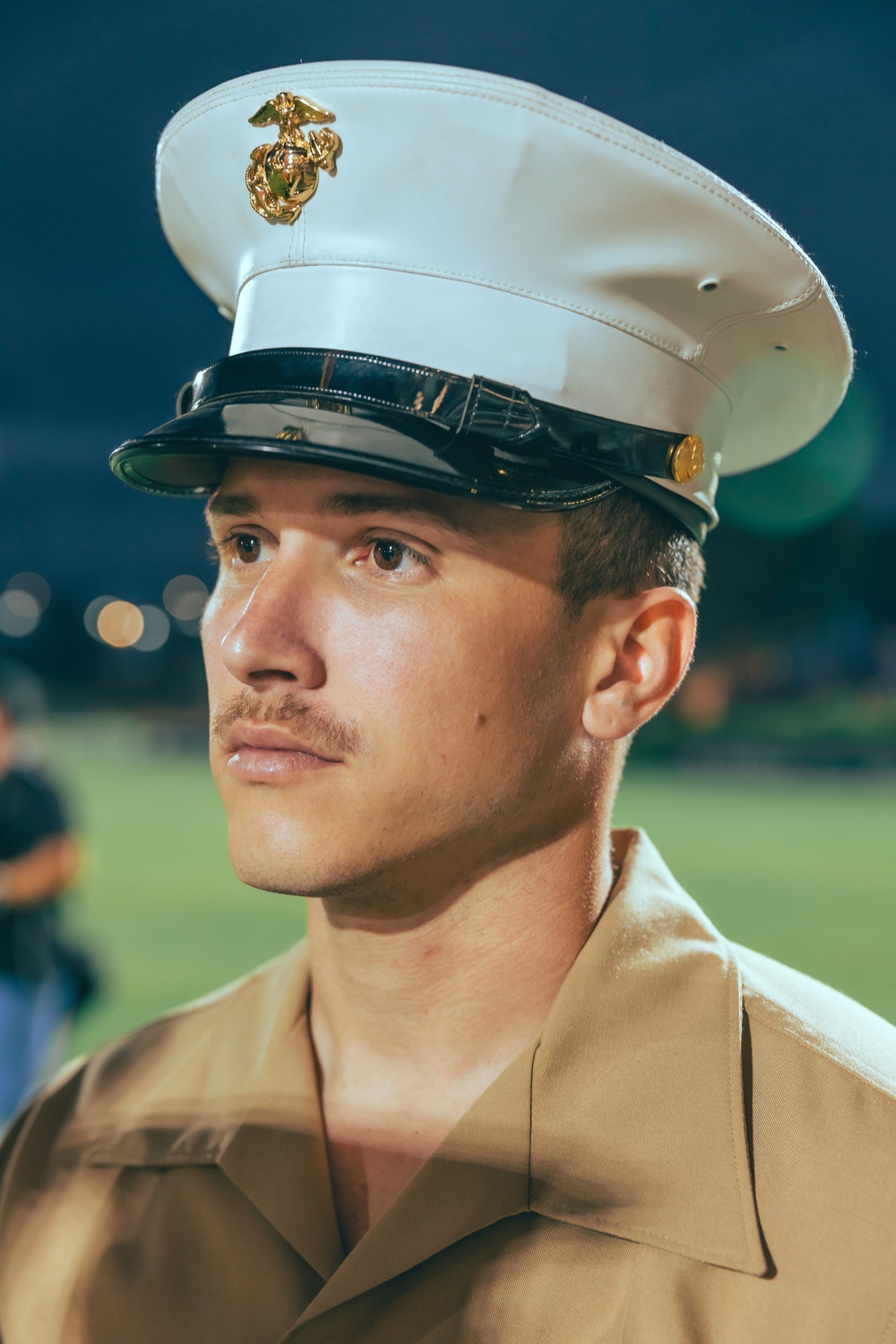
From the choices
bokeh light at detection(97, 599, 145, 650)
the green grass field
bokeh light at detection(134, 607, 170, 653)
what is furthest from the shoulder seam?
bokeh light at detection(97, 599, 145, 650)

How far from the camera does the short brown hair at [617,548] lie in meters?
1.53

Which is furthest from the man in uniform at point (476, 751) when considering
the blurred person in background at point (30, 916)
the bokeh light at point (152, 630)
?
the bokeh light at point (152, 630)

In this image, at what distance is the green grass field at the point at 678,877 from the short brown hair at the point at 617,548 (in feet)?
18.2

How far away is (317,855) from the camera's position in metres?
1.43

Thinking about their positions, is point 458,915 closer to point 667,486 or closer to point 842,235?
point 667,486

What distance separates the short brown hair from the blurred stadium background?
0.91 metres

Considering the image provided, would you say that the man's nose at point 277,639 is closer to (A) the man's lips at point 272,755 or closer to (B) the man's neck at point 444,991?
(A) the man's lips at point 272,755

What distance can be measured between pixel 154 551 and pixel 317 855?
72300 mm

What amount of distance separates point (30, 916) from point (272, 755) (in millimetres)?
3733

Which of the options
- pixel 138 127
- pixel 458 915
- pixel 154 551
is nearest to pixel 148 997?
pixel 458 915

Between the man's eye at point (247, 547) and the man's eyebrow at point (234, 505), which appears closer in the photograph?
the man's eyebrow at point (234, 505)

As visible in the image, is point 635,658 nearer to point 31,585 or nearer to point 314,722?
point 314,722

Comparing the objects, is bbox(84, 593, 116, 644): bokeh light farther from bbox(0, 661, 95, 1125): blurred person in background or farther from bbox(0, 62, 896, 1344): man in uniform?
bbox(0, 62, 896, 1344): man in uniform

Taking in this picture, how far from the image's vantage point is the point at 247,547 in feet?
5.41
